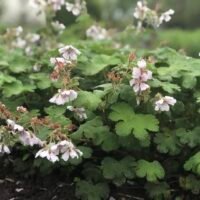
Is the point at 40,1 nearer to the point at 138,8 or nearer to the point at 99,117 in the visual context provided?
the point at 138,8

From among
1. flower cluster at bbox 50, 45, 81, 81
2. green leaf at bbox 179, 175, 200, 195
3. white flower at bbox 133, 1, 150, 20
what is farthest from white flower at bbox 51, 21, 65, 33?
green leaf at bbox 179, 175, 200, 195

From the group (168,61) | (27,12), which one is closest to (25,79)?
(168,61)

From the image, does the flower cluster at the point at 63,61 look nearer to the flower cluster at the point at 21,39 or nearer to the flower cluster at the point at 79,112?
the flower cluster at the point at 79,112

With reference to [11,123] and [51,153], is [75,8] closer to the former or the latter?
[11,123]

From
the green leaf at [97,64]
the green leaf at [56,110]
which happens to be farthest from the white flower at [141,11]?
the green leaf at [56,110]

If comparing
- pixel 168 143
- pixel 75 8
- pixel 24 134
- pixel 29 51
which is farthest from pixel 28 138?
pixel 75 8

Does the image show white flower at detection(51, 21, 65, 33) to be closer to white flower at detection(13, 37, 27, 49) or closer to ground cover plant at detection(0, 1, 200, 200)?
white flower at detection(13, 37, 27, 49)
